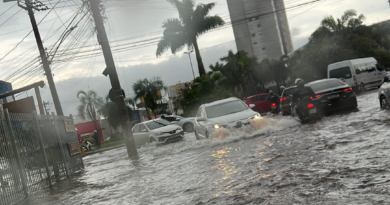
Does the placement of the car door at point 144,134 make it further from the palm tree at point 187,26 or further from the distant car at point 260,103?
the palm tree at point 187,26

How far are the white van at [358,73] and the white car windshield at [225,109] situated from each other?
47.1ft

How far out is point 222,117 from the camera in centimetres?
1438

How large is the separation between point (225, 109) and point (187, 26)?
3318 centimetres

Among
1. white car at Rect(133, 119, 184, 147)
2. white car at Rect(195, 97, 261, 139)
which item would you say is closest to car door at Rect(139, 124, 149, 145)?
white car at Rect(133, 119, 184, 147)

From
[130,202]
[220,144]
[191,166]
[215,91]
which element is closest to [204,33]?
[215,91]

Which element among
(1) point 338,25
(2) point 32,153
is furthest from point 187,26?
(2) point 32,153

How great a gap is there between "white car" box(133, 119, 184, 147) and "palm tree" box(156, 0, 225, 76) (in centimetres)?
2385

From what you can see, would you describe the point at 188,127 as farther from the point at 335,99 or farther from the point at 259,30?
the point at 259,30

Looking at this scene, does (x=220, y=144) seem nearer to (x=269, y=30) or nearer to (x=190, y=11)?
(x=190, y=11)

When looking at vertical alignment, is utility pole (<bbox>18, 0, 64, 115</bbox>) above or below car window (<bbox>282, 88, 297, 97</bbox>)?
above

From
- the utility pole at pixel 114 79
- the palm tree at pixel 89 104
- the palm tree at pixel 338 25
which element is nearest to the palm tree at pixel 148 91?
the palm tree at pixel 89 104

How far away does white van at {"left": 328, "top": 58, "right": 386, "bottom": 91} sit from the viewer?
1077 inches

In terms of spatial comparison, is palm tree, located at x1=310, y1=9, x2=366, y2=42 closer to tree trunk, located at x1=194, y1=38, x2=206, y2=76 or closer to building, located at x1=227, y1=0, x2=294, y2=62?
tree trunk, located at x1=194, y1=38, x2=206, y2=76

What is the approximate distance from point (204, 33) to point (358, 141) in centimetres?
3939
